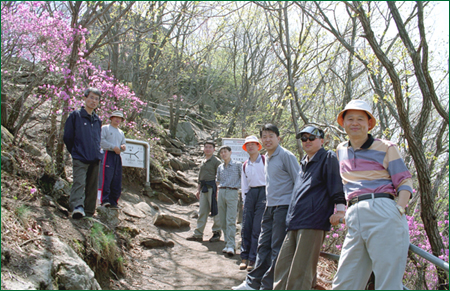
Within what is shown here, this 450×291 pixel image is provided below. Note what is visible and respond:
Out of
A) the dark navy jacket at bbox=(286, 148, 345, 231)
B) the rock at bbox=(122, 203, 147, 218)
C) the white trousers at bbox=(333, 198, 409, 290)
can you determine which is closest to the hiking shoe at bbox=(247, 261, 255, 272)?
the dark navy jacket at bbox=(286, 148, 345, 231)

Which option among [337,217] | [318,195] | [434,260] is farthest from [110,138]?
[434,260]

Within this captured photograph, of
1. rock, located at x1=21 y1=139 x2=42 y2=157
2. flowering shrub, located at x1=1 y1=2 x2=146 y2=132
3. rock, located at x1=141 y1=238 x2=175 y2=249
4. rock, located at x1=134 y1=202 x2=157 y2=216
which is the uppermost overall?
flowering shrub, located at x1=1 y1=2 x2=146 y2=132

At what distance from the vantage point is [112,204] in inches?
260

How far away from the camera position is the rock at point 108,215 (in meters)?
6.11

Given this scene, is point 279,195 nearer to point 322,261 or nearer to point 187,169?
point 322,261

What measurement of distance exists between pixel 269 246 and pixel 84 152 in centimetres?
319

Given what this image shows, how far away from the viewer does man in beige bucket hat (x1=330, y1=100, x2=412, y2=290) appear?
2.55 m

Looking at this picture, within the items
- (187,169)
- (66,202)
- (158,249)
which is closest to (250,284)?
(158,249)

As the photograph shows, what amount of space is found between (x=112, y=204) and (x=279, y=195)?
3863 mm

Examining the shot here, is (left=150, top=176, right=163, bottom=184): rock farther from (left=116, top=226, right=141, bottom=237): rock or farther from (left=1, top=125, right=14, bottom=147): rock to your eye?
(left=1, top=125, right=14, bottom=147): rock

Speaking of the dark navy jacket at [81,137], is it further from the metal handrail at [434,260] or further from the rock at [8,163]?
the metal handrail at [434,260]

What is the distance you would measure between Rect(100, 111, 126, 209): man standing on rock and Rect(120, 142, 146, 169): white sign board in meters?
2.91

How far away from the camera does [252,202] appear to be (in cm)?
538

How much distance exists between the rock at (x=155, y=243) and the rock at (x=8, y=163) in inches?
106
